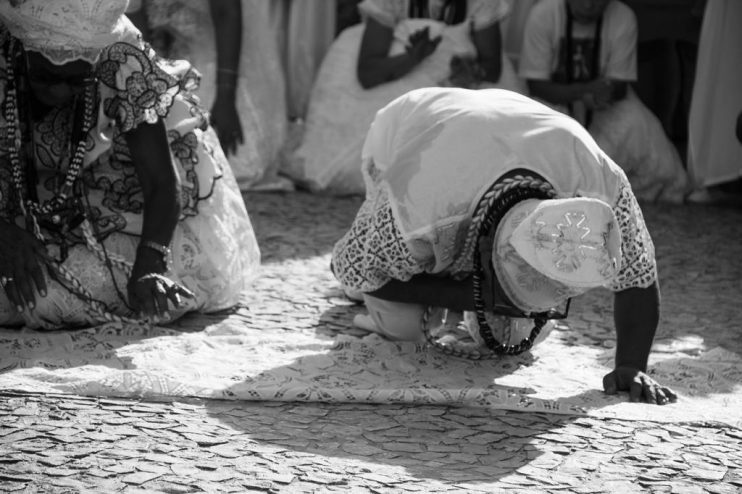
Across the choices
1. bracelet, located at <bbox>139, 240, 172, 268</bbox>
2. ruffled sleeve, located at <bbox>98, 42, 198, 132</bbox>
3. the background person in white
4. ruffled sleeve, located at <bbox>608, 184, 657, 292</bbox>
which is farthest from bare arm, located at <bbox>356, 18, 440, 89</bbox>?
ruffled sleeve, located at <bbox>608, 184, 657, 292</bbox>

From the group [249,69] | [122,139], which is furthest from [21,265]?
[249,69]

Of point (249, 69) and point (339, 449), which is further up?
point (249, 69)

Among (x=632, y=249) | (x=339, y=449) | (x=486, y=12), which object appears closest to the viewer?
(x=339, y=449)

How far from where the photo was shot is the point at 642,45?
7816 mm

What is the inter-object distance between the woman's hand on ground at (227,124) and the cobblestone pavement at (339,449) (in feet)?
11.6

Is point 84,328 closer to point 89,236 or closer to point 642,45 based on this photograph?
point 89,236

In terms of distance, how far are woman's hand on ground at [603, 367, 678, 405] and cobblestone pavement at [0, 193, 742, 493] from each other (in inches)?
7.2

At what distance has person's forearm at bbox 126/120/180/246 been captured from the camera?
3871mm

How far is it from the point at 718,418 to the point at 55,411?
1832 millimetres

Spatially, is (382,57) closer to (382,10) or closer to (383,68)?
(383,68)

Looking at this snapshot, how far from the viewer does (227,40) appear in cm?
653

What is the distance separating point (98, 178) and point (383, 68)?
10.0 feet

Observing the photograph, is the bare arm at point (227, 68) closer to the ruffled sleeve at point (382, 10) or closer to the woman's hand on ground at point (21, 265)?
the ruffled sleeve at point (382, 10)

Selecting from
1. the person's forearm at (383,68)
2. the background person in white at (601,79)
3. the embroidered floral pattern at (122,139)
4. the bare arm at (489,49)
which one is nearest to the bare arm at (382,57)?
the person's forearm at (383,68)
